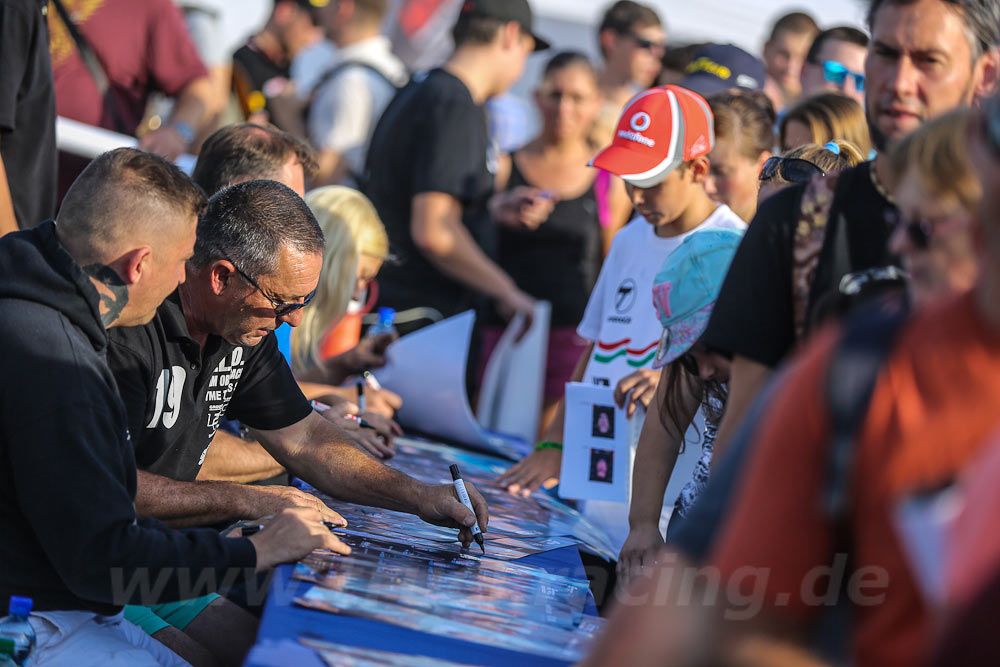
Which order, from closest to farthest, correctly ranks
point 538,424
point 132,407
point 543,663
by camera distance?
point 543,663, point 132,407, point 538,424

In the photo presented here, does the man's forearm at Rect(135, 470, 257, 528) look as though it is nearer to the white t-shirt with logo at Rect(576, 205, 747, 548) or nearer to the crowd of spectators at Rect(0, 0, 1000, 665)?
the crowd of spectators at Rect(0, 0, 1000, 665)

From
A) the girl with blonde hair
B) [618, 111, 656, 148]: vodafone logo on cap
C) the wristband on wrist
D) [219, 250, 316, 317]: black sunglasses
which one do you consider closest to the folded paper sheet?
the girl with blonde hair

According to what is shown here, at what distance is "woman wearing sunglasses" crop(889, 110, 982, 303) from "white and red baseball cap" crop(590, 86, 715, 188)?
2235 millimetres

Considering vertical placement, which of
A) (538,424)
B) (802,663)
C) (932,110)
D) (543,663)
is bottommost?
(538,424)

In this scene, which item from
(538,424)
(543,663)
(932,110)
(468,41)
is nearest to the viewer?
(543,663)

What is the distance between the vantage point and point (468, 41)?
5.23 metres

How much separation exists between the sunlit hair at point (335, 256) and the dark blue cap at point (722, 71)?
1538 mm

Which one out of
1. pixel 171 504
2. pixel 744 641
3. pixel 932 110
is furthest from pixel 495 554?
pixel 744 641

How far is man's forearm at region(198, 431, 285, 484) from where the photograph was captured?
3.17 meters

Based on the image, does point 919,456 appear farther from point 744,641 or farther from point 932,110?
point 932,110

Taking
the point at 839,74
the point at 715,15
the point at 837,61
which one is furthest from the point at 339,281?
the point at 715,15

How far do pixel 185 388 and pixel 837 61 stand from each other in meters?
3.69

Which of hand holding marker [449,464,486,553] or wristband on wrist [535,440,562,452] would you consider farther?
wristband on wrist [535,440,562,452]

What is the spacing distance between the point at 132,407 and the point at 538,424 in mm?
2562
